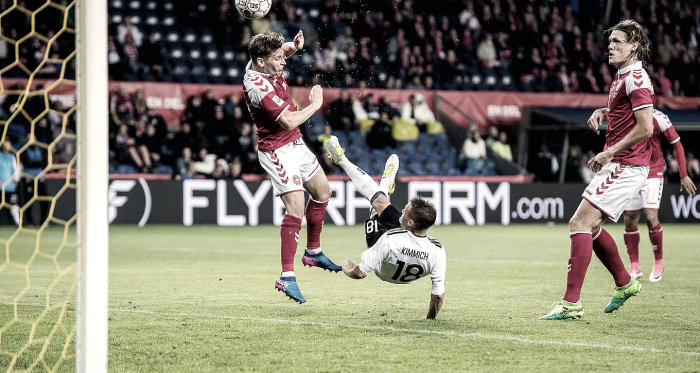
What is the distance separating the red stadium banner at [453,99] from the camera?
16.5 meters

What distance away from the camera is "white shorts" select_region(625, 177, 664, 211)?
8156 mm

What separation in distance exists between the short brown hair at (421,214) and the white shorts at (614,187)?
3.56 ft

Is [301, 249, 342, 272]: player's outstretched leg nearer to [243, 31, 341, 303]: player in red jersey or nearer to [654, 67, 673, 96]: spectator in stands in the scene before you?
[243, 31, 341, 303]: player in red jersey

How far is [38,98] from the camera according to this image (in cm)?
1483

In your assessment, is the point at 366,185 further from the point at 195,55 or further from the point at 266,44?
the point at 195,55

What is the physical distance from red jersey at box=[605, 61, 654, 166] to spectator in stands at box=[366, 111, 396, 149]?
12.0 m

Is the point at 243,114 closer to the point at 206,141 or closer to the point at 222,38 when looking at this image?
the point at 206,141

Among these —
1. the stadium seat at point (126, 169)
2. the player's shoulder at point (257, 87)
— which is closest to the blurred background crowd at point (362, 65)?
the stadium seat at point (126, 169)

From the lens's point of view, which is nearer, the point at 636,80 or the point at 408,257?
the point at 408,257

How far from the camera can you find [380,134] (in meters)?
17.6

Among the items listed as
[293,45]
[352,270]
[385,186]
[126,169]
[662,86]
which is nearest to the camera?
[352,270]

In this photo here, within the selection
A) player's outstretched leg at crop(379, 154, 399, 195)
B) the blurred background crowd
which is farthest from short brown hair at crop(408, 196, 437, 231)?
the blurred background crowd

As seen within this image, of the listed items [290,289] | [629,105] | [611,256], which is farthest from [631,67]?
[290,289]

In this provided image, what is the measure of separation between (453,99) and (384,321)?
14092mm
